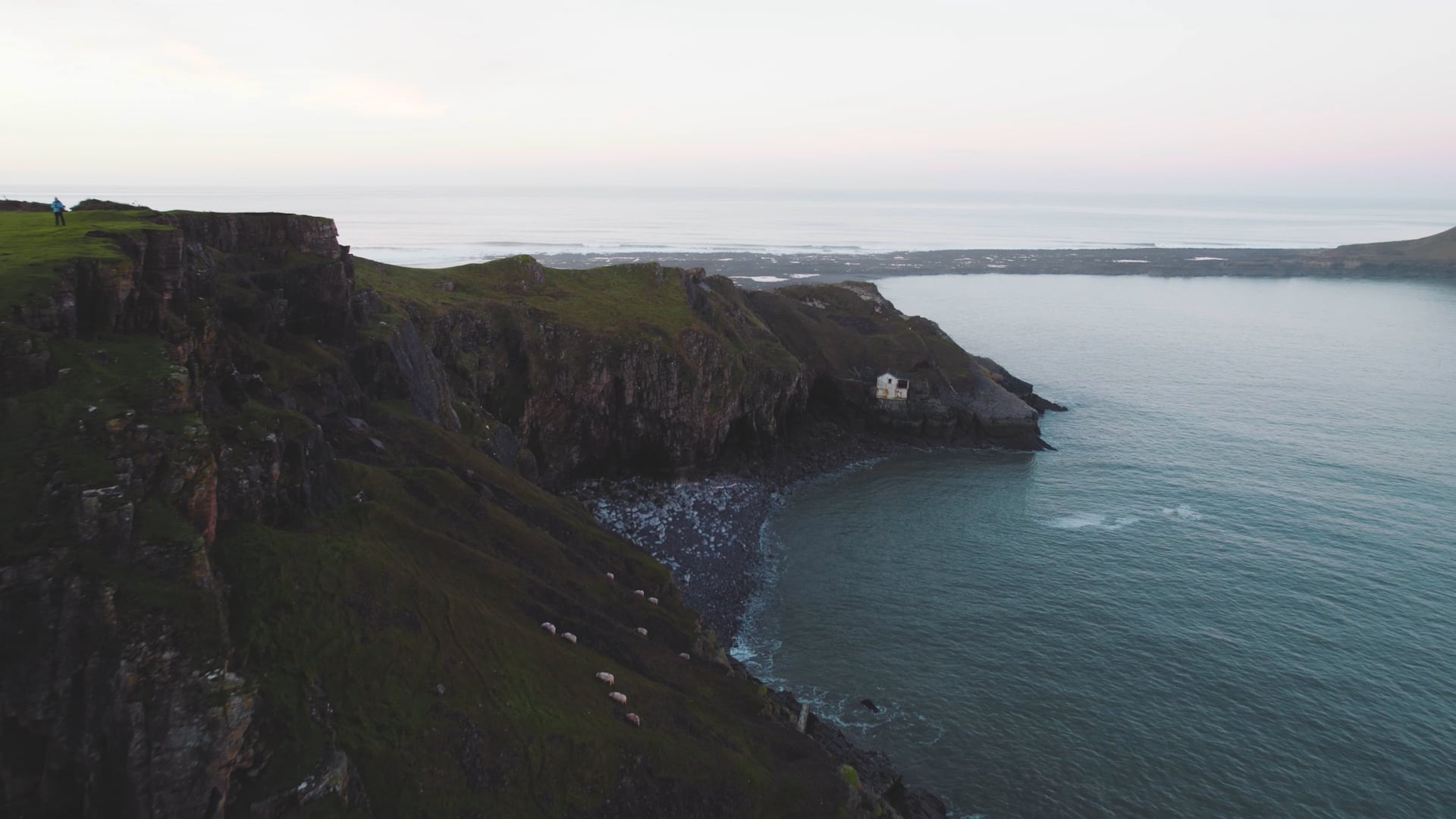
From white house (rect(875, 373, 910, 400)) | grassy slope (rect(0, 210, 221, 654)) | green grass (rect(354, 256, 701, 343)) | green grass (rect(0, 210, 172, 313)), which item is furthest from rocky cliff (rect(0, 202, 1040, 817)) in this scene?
white house (rect(875, 373, 910, 400))

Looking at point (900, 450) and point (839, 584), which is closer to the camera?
point (839, 584)

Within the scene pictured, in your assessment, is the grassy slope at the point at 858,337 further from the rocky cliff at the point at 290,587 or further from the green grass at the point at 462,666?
the green grass at the point at 462,666

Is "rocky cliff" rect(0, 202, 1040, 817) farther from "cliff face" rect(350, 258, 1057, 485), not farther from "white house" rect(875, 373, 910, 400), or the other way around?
"white house" rect(875, 373, 910, 400)

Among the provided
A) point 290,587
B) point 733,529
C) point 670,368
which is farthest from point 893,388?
point 290,587

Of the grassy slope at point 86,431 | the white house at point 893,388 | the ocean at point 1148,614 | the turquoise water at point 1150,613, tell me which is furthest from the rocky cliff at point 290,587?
the white house at point 893,388

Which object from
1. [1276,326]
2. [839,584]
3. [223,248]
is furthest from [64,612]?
[1276,326]

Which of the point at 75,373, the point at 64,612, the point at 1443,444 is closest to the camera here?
the point at 64,612

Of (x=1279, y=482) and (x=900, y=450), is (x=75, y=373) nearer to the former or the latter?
(x=900, y=450)
